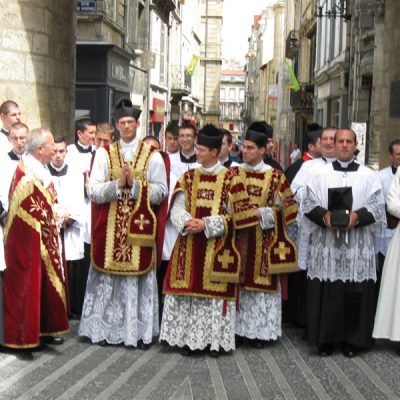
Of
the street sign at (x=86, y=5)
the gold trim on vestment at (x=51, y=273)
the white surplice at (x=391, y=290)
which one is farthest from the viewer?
the street sign at (x=86, y=5)

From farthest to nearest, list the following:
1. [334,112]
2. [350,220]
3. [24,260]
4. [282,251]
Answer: [334,112] < [282,251] < [350,220] < [24,260]

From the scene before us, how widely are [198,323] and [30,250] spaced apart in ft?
4.75

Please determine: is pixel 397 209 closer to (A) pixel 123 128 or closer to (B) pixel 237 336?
(B) pixel 237 336

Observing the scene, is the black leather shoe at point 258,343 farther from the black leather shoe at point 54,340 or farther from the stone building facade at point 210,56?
the stone building facade at point 210,56

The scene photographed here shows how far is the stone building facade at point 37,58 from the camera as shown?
859cm

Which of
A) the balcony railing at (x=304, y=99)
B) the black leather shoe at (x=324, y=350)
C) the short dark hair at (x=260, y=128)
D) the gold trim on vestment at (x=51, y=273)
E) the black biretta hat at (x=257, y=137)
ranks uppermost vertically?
the balcony railing at (x=304, y=99)

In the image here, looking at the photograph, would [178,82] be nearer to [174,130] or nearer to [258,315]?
[174,130]

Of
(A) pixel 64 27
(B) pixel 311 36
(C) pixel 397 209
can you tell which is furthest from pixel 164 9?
(C) pixel 397 209

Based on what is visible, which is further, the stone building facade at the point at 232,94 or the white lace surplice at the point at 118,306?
the stone building facade at the point at 232,94

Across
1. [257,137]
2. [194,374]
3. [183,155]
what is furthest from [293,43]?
[194,374]

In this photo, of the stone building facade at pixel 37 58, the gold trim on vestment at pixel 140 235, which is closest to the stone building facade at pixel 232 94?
the stone building facade at pixel 37 58

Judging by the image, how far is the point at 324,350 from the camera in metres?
6.50

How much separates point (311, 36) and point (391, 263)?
2704 cm

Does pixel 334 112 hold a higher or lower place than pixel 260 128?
higher
